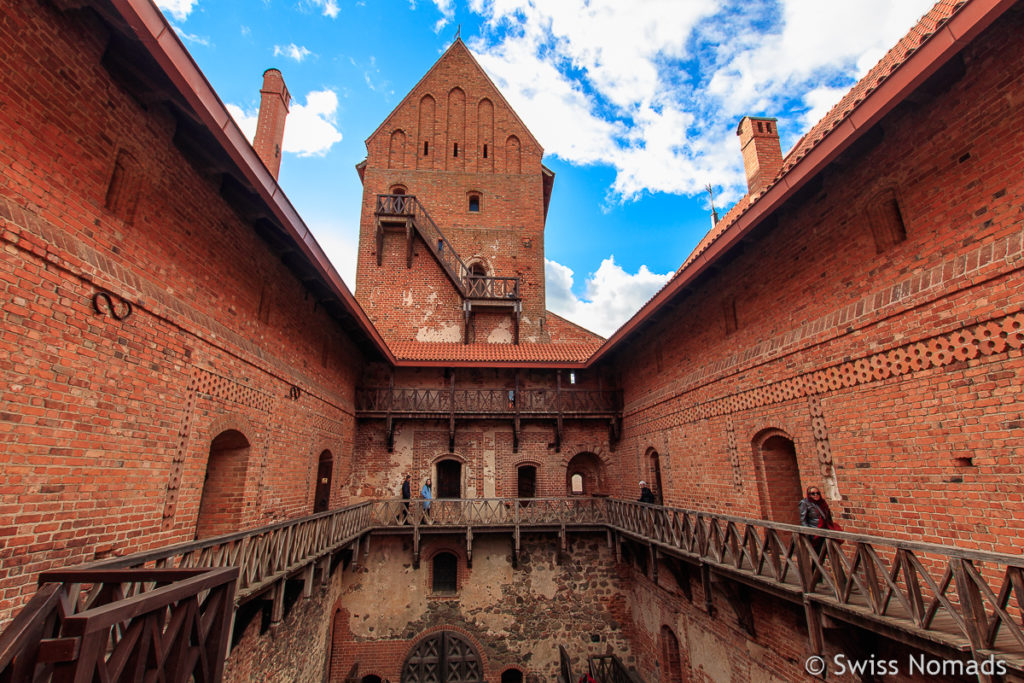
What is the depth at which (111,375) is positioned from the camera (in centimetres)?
478

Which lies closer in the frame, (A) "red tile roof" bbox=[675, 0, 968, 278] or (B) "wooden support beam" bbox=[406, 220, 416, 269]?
(A) "red tile roof" bbox=[675, 0, 968, 278]

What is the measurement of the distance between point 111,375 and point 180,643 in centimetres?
340

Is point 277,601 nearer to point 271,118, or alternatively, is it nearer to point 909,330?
→ point 909,330

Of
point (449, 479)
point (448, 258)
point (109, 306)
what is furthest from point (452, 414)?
point (109, 306)

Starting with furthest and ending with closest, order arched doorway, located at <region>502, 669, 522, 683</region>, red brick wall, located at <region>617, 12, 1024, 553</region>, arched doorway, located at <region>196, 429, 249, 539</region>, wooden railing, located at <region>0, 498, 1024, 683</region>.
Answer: arched doorway, located at <region>502, 669, 522, 683</region> < arched doorway, located at <region>196, 429, 249, 539</region> < red brick wall, located at <region>617, 12, 1024, 553</region> < wooden railing, located at <region>0, 498, 1024, 683</region>

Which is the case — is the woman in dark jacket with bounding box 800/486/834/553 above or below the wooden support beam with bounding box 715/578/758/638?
above

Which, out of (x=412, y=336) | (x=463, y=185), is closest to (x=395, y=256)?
(x=412, y=336)

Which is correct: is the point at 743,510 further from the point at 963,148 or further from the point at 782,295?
the point at 963,148

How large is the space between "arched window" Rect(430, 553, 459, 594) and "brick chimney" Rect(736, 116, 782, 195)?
12872 millimetres

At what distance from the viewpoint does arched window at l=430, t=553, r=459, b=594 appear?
12820mm

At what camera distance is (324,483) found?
39.2 ft

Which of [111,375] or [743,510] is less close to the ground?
[111,375]

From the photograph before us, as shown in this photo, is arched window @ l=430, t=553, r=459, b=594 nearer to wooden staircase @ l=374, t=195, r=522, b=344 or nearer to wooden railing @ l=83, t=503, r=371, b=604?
wooden railing @ l=83, t=503, r=371, b=604

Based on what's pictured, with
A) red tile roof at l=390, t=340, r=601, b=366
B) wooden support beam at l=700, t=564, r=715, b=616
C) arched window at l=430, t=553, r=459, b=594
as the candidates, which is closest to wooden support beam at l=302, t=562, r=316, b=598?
arched window at l=430, t=553, r=459, b=594
